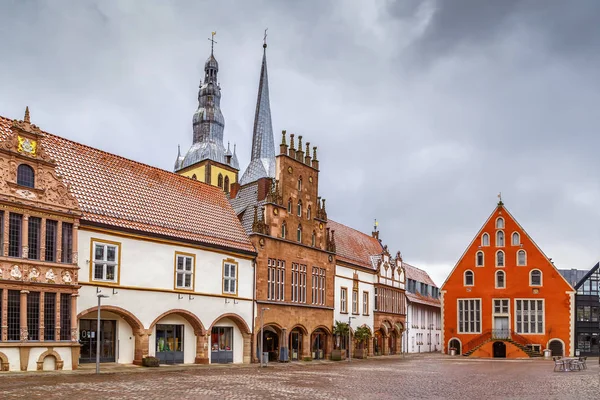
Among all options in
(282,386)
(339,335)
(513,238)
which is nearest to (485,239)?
(513,238)

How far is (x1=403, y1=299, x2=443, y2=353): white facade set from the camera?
72.9m

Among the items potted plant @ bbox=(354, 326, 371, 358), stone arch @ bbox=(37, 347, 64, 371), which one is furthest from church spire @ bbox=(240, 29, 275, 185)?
stone arch @ bbox=(37, 347, 64, 371)

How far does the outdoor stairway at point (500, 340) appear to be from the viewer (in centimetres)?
6200

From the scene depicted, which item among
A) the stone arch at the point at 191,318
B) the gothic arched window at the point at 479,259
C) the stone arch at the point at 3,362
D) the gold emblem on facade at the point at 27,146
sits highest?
the gold emblem on facade at the point at 27,146

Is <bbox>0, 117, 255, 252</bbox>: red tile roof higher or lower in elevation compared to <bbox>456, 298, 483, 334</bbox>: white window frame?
higher

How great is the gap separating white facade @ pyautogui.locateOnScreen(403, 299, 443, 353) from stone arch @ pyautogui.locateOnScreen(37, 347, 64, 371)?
138 feet

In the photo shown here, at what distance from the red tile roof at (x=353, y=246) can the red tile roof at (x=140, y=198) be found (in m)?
15.0

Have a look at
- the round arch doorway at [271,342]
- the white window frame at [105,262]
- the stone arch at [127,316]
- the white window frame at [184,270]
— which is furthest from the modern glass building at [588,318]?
the white window frame at [105,262]

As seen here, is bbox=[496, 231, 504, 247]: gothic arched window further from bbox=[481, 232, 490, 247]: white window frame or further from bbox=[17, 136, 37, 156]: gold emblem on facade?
bbox=[17, 136, 37, 156]: gold emblem on facade

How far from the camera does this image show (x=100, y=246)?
34219mm

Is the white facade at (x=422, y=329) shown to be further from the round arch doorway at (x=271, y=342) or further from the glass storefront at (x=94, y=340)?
the glass storefront at (x=94, y=340)

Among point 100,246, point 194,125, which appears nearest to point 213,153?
point 194,125

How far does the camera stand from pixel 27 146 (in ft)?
101

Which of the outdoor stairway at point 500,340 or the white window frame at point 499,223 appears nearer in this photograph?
the outdoor stairway at point 500,340
